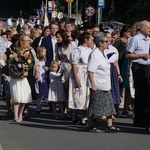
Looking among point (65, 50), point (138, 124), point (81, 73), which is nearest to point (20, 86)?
point (65, 50)

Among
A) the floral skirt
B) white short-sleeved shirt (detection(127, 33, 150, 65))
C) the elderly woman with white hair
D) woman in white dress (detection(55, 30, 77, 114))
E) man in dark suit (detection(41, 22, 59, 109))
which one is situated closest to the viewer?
the elderly woman with white hair

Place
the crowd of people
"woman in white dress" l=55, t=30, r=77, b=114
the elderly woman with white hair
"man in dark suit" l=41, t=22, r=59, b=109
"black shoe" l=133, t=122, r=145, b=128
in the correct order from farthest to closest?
"man in dark suit" l=41, t=22, r=59, b=109 → "woman in white dress" l=55, t=30, r=77, b=114 → "black shoe" l=133, t=122, r=145, b=128 → the crowd of people → the elderly woman with white hair

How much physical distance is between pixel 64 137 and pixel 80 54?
2014mm

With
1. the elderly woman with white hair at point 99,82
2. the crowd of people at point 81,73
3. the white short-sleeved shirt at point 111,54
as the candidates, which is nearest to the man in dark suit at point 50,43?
the crowd of people at point 81,73

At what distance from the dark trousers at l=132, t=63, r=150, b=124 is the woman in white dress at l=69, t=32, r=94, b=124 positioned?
0.97m

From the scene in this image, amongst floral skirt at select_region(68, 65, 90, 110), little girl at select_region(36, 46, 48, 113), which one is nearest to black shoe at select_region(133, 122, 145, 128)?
floral skirt at select_region(68, 65, 90, 110)

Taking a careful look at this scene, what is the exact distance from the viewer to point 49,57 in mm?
15727

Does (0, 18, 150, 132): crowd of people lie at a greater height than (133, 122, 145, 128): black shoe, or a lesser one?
greater

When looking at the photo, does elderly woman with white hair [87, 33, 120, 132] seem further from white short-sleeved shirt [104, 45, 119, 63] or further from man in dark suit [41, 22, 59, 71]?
man in dark suit [41, 22, 59, 71]

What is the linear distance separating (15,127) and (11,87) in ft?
3.67

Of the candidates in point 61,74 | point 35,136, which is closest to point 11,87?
point 61,74

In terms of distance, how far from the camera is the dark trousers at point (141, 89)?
42.7 ft

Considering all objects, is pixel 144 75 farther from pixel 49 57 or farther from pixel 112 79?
pixel 49 57

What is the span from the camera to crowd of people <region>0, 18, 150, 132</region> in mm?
12367
